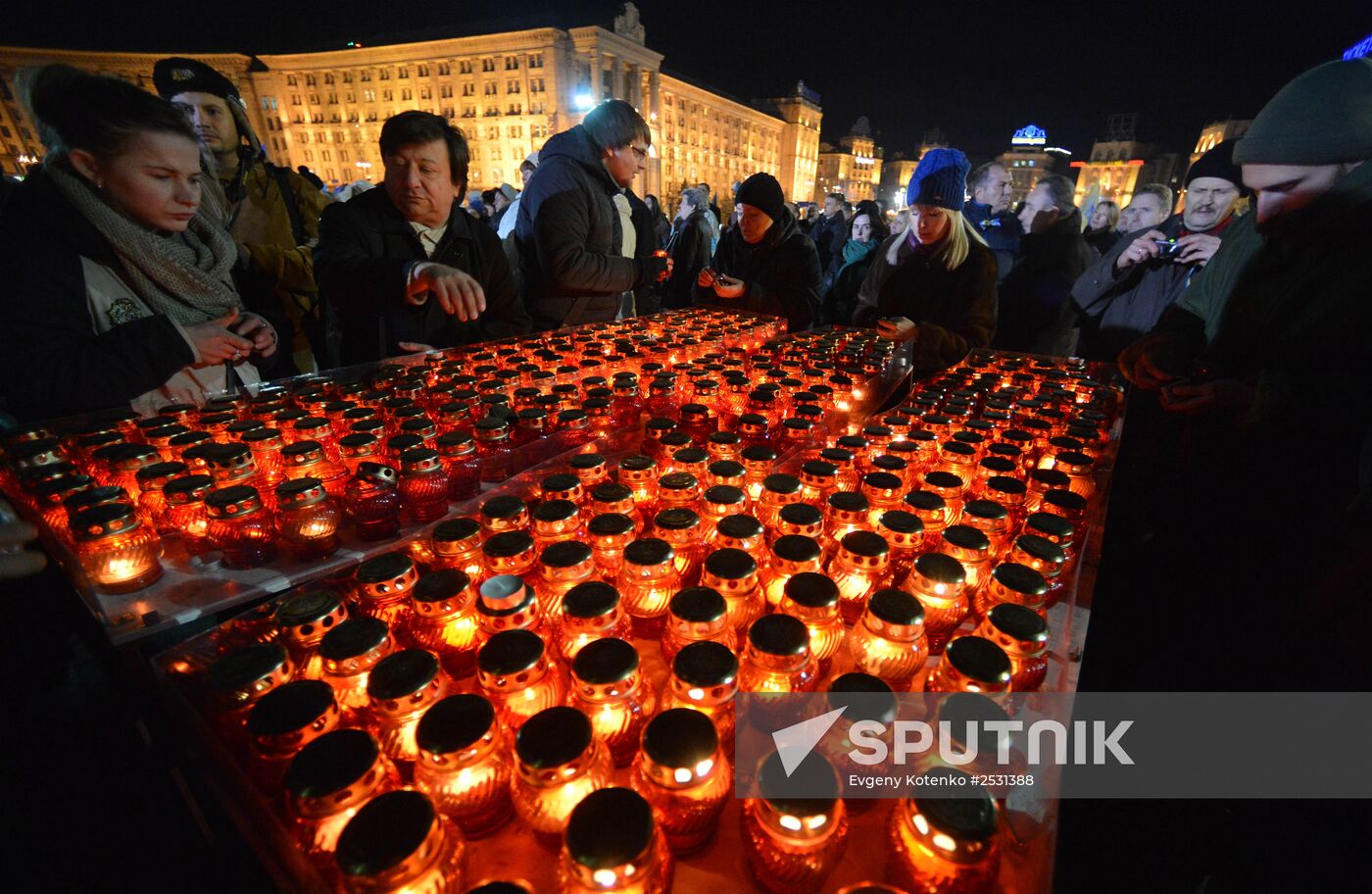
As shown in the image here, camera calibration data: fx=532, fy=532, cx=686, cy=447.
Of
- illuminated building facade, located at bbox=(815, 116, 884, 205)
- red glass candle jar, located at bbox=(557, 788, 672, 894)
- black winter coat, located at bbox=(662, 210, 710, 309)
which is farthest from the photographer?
illuminated building facade, located at bbox=(815, 116, 884, 205)

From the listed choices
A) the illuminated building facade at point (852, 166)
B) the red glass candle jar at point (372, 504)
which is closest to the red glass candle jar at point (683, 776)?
the red glass candle jar at point (372, 504)

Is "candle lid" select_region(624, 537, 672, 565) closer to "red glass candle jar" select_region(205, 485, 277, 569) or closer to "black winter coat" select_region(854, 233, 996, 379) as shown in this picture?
"red glass candle jar" select_region(205, 485, 277, 569)

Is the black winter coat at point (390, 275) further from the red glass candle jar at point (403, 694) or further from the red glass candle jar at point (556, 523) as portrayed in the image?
the red glass candle jar at point (403, 694)

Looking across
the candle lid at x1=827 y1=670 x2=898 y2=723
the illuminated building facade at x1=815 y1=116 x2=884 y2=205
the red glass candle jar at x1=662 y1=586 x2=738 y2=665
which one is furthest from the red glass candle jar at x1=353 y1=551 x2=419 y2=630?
the illuminated building facade at x1=815 y1=116 x2=884 y2=205

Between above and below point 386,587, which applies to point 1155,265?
above

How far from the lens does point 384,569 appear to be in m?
1.21

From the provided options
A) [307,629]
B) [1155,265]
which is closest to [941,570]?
[307,629]

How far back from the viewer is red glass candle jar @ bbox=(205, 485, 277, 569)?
55.8 inches

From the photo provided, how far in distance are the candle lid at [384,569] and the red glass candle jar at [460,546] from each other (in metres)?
0.08

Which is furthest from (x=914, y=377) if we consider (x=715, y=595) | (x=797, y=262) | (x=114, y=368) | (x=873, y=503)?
(x=114, y=368)

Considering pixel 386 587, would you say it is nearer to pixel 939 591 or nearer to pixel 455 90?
pixel 939 591

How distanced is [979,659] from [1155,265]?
5.44 meters

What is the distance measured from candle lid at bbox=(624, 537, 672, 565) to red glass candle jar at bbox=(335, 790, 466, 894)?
0.57 m

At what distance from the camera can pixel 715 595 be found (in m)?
1.07
